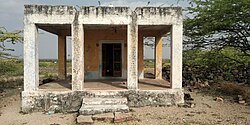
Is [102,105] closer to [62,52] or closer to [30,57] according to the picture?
[30,57]

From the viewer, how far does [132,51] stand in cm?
1175

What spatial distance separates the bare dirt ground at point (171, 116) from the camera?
9.65 meters

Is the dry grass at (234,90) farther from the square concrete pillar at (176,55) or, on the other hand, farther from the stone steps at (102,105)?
the stone steps at (102,105)

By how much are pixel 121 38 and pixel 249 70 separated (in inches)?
348

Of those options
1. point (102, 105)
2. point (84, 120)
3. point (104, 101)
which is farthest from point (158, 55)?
point (84, 120)

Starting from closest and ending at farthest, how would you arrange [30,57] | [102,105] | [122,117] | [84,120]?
[84,120] < [122,117] < [102,105] < [30,57]

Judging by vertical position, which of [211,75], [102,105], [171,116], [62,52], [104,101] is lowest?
[171,116]

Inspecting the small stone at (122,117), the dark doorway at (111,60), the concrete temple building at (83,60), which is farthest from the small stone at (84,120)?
the dark doorway at (111,60)

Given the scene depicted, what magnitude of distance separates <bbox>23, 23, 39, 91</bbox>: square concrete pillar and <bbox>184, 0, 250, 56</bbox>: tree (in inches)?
337

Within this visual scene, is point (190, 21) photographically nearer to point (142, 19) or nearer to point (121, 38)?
point (121, 38)

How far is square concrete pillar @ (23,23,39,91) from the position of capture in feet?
37.1

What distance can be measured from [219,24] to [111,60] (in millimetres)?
5774

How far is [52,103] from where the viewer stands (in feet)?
37.3

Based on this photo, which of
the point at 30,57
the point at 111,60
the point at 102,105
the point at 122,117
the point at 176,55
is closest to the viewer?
the point at 122,117
